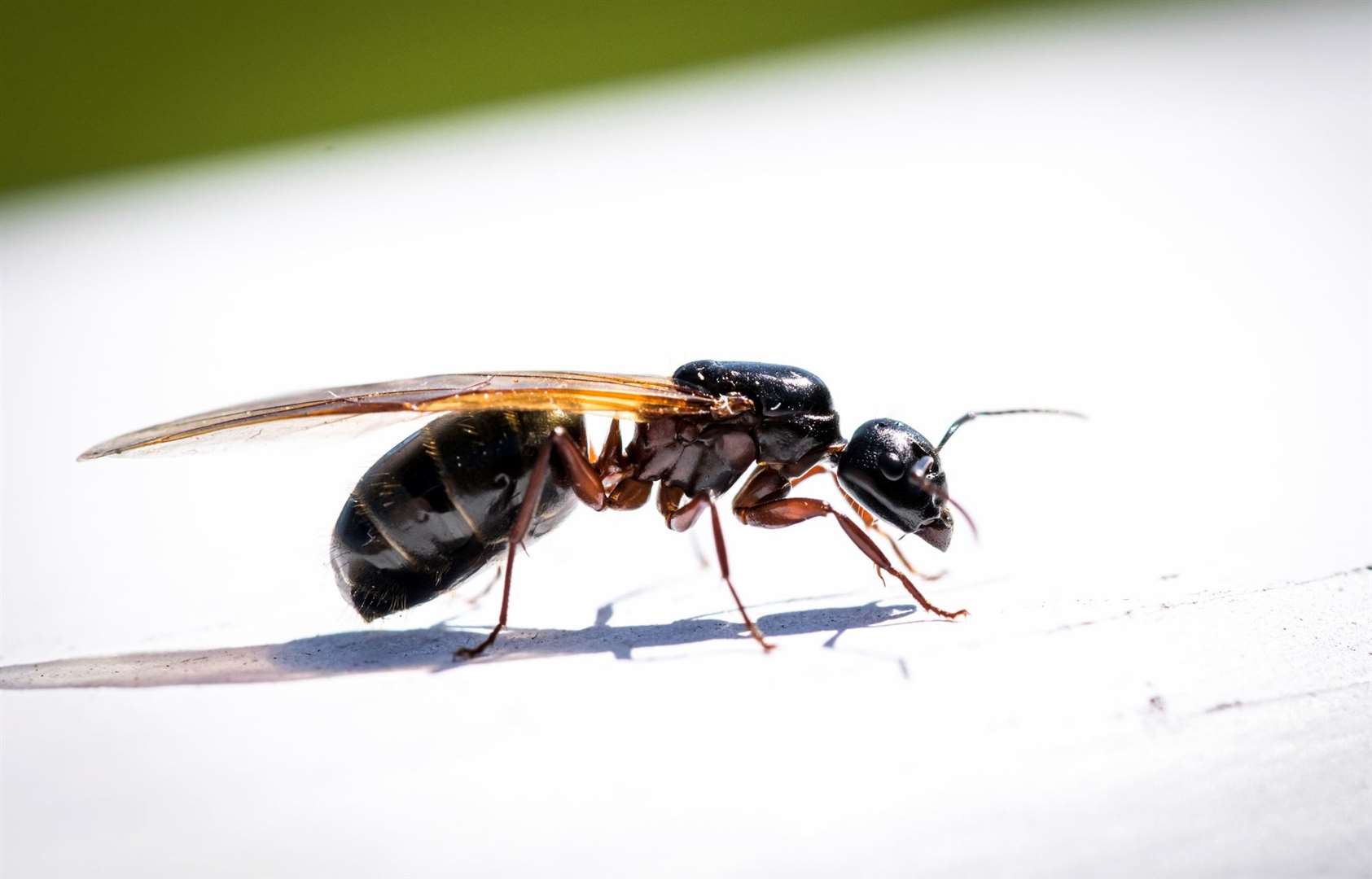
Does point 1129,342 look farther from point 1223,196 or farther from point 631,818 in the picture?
point 631,818

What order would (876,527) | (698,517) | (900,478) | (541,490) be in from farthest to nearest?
(876,527) < (698,517) < (900,478) < (541,490)

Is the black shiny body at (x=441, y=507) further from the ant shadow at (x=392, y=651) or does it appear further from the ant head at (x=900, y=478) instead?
the ant head at (x=900, y=478)

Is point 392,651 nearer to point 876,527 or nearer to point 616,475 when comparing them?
point 616,475

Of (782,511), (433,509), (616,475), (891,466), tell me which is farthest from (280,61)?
(891,466)

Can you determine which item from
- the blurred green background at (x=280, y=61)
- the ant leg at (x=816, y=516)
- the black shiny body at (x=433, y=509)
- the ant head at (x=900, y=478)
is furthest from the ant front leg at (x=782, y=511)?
the blurred green background at (x=280, y=61)

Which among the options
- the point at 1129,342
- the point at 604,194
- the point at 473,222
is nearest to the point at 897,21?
the point at 604,194

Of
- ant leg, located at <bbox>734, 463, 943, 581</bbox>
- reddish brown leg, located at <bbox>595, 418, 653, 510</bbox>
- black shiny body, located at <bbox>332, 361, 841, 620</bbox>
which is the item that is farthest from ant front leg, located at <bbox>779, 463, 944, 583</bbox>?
black shiny body, located at <bbox>332, 361, 841, 620</bbox>
